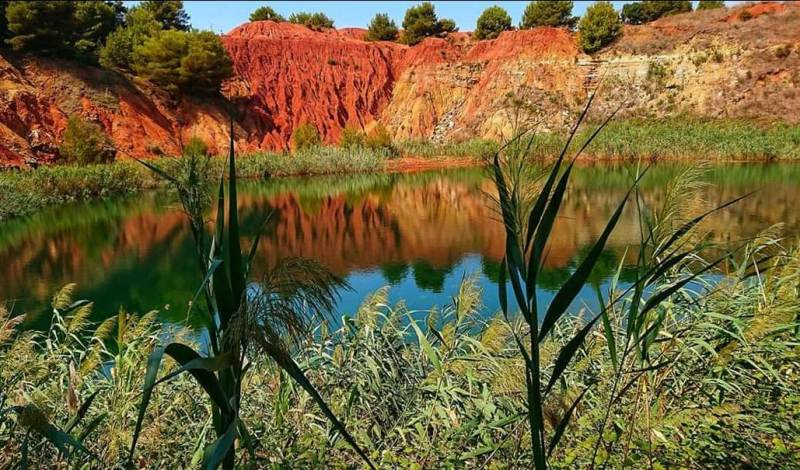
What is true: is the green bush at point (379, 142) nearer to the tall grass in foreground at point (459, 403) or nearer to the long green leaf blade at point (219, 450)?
the tall grass in foreground at point (459, 403)

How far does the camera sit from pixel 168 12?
41.3m

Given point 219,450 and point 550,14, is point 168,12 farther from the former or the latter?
point 219,450

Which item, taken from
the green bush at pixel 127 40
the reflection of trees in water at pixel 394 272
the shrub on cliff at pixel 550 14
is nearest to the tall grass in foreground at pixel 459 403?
the reflection of trees in water at pixel 394 272

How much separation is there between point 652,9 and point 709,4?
4.36 meters

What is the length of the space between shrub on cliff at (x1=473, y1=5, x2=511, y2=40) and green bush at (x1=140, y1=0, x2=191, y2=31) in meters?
24.4

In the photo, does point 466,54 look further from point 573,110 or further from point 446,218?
point 446,218

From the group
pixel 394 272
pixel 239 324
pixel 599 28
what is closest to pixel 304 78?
pixel 599 28

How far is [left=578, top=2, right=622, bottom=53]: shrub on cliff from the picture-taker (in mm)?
41219

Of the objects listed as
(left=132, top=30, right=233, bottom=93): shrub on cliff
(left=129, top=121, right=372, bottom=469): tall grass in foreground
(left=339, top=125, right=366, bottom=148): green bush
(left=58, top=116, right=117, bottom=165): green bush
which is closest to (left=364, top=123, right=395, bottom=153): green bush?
(left=339, top=125, right=366, bottom=148): green bush

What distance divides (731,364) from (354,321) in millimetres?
2628

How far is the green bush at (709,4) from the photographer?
46309 mm

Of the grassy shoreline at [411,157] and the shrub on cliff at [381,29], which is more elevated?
the shrub on cliff at [381,29]

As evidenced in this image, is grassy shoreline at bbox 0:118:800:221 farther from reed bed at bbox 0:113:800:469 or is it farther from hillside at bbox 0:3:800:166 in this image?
reed bed at bbox 0:113:800:469

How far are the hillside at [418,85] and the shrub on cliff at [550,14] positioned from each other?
3.37 m
